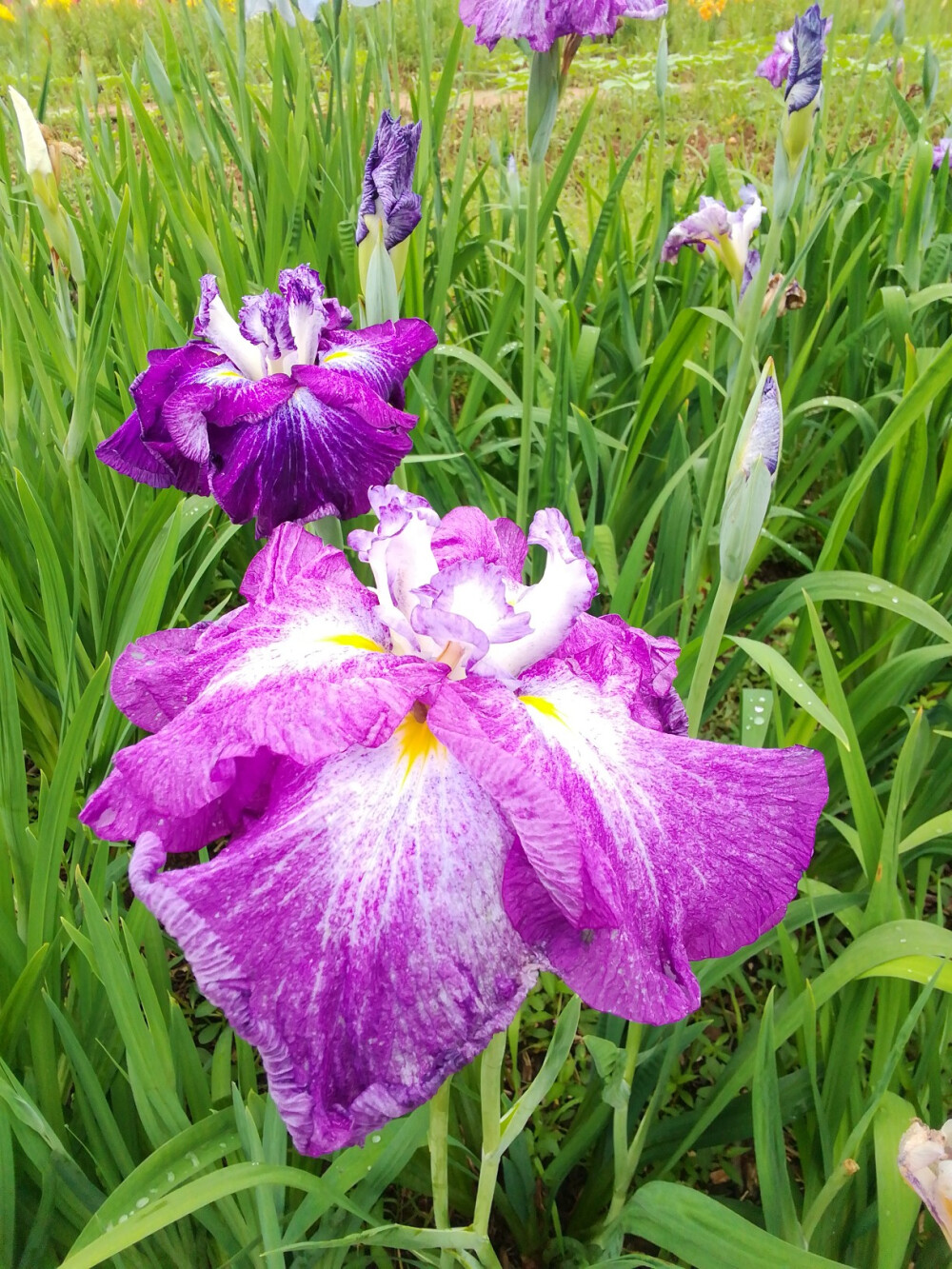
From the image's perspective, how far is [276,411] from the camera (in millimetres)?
854

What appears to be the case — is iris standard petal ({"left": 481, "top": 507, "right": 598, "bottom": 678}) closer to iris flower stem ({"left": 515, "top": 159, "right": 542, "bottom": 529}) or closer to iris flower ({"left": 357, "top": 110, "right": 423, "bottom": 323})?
iris flower ({"left": 357, "top": 110, "right": 423, "bottom": 323})

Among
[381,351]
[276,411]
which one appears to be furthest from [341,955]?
[381,351]

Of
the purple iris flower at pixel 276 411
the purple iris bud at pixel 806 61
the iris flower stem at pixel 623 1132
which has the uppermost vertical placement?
the purple iris bud at pixel 806 61

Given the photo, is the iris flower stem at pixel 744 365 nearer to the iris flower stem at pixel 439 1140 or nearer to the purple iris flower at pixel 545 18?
the purple iris flower at pixel 545 18

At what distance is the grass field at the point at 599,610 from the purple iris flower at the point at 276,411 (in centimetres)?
22

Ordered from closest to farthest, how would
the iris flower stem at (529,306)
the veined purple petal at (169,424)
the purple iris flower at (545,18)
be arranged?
the veined purple petal at (169,424) < the purple iris flower at (545,18) < the iris flower stem at (529,306)

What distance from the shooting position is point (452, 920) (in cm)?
49

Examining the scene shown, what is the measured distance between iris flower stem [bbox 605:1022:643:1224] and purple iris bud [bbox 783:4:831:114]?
119 centimetres

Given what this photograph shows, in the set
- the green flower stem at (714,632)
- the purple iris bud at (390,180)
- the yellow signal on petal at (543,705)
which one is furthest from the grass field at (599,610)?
the purple iris bud at (390,180)

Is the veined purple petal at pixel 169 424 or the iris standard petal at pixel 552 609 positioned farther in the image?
the veined purple petal at pixel 169 424

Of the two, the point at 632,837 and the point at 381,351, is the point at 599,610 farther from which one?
the point at 632,837

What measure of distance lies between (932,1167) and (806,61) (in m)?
1.29

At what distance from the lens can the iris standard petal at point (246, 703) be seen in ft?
1.66

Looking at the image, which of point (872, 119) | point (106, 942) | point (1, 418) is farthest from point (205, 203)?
point (872, 119)
